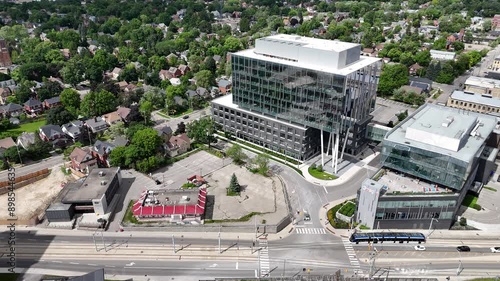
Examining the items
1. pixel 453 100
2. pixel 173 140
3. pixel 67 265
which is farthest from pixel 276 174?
pixel 453 100

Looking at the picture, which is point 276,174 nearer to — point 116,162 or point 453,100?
point 116,162

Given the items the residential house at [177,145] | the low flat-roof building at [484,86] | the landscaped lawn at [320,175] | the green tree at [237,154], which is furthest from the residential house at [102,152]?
the low flat-roof building at [484,86]

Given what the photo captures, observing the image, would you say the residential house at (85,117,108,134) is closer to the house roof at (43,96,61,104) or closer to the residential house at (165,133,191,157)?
the house roof at (43,96,61,104)

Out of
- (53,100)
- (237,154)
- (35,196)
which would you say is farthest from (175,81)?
(35,196)

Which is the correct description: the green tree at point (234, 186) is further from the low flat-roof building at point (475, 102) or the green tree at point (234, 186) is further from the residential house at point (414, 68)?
the residential house at point (414, 68)

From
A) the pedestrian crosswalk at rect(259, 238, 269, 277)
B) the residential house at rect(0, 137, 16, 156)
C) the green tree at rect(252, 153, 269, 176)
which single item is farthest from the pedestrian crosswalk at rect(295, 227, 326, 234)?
the residential house at rect(0, 137, 16, 156)

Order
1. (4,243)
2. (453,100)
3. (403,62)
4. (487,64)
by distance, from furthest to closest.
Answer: (487,64), (403,62), (453,100), (4,243)

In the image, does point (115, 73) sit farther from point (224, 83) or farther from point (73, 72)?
point (224, 83)
